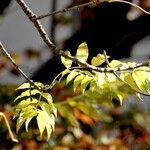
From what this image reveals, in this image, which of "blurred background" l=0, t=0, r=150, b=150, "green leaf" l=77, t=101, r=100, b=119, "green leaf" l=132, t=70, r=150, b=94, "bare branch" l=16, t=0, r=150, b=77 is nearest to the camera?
"bare branch" l=16, t=0, r=150, b=77

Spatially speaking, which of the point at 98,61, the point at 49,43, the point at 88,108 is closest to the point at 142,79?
the point at 98,61

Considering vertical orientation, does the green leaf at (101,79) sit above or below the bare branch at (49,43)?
below

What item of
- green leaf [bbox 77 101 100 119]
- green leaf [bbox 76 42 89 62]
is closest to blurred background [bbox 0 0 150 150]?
green leaf [bbox 77 101 100 119]

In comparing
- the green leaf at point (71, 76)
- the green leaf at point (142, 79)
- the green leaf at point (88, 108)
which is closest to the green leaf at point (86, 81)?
the green leaf at point (71, 76)

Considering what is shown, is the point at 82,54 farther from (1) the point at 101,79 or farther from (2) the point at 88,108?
(2) the point at 88,108

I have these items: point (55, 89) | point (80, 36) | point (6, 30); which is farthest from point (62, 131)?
point (6, 30)

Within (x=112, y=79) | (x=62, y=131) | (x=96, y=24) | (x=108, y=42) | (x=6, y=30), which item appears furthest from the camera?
(x=6, y=30)

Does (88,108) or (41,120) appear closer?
(41,120)

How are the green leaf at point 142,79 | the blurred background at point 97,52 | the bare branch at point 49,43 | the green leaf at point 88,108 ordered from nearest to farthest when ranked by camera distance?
the bare branch at point 49,43 → the green leaf at point 142,79 → the green leaf at point 88,108 → the blurred background at point 97,52

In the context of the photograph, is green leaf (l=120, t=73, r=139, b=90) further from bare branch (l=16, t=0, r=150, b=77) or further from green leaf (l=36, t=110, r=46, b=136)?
green leaf (l=36, t=110, r=46, b=136)

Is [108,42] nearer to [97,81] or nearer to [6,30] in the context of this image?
[97,81]

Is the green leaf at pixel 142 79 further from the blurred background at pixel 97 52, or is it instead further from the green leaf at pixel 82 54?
the blurred background at pixel 97 52
